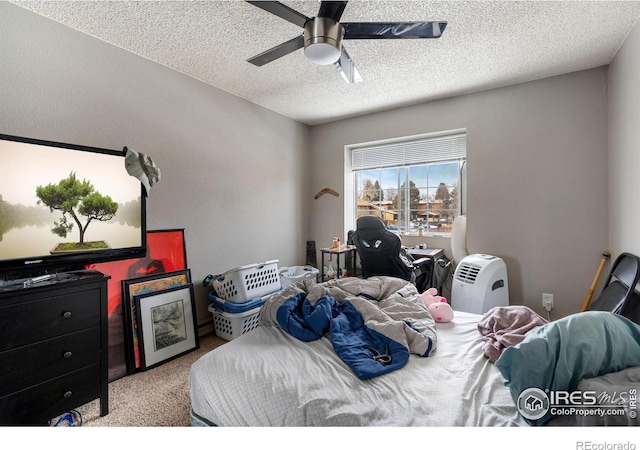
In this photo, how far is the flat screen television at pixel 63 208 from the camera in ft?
5.13

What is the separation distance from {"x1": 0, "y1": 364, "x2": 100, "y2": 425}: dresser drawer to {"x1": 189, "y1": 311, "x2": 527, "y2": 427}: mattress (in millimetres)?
840

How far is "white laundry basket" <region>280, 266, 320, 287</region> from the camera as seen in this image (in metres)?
3.29

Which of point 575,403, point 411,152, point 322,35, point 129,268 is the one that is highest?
point 322,35

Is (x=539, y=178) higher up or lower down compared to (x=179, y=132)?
lower down

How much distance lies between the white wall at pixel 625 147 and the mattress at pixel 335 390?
1.68 metres

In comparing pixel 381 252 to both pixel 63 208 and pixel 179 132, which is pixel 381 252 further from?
pixel 63 208

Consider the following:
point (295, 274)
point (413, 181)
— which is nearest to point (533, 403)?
point (295, 274)

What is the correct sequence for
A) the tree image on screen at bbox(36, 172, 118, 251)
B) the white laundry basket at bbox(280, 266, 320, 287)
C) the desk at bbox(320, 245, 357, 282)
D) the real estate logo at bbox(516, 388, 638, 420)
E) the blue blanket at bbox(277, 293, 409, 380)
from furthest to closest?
1. the desk at bbox(320, 245, 357, 282)
2. the white laundry basket at bbox(280, 266, 320, 287)
3. the tree image on screen at bbox(36, 172, 118, 251)
4. the blue blanket at bbox(277, 293, 409, 380)
5. the real estate logo at bbox(516, 388, 638, 420)

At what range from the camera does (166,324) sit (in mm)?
2373

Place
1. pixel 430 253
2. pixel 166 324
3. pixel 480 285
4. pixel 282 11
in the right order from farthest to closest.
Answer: pixel 430 253 < pixel 480 285 < pixel 166 324 < pixel 282 11

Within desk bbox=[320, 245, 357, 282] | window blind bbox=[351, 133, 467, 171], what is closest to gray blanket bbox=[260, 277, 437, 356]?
desk bbox=[320, 245, 357, 282]

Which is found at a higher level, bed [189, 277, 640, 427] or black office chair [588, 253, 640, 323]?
black office chair [588, 253, 640, 323]

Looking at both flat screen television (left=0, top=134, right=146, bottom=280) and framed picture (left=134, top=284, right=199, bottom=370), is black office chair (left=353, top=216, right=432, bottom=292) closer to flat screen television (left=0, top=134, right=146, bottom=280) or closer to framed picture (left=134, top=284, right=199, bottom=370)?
framed picture (left=134, top=284, right=199, bottom=370)

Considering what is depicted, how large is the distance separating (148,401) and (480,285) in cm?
282
